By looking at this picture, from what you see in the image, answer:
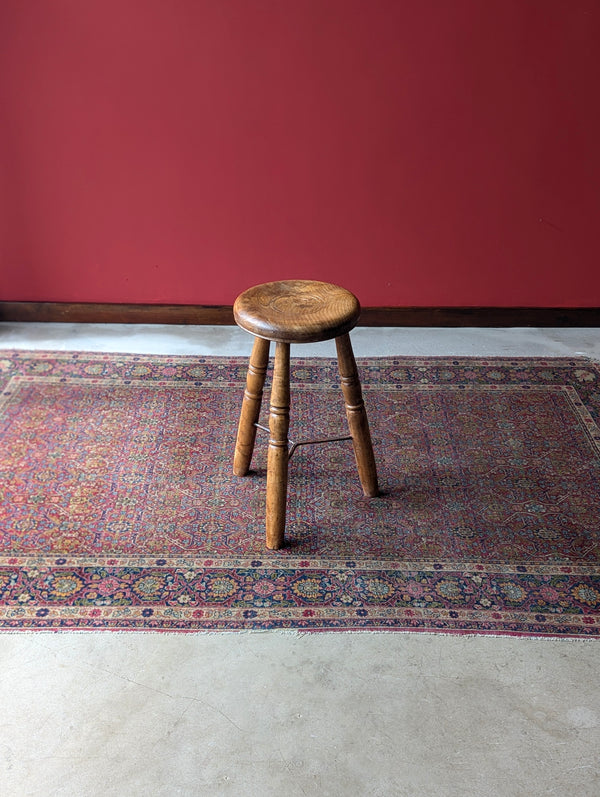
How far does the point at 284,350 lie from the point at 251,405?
32cm

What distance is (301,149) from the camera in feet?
10.9

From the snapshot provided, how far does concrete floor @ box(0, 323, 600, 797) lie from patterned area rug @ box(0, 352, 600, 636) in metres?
0.08

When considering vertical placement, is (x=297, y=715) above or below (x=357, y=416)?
below

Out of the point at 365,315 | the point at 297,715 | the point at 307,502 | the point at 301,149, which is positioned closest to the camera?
the point at 297,715

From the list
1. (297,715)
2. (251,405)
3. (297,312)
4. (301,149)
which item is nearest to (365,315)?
(301,149)

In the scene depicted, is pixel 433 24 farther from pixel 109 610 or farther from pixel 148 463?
pixel 109 610

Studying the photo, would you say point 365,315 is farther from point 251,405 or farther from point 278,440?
point 278,440

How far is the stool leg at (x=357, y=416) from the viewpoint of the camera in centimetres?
232

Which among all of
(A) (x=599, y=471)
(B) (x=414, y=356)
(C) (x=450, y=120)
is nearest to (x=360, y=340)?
(B) (x=414, y=356)

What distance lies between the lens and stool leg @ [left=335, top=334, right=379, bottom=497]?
2324 mm

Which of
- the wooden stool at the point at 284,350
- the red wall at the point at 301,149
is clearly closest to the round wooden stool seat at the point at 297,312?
the wooden stool at the point at 284,350

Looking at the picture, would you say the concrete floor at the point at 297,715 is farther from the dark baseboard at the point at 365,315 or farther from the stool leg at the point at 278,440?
the dark baseboard at the point at 365,315

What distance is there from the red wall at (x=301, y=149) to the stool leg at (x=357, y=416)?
1.27 meters

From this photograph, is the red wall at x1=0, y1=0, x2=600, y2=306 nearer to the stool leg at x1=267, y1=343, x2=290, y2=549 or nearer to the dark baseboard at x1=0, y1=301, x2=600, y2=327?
the dark baseboard at x1=0, y1=301, x2=600, y2=327
